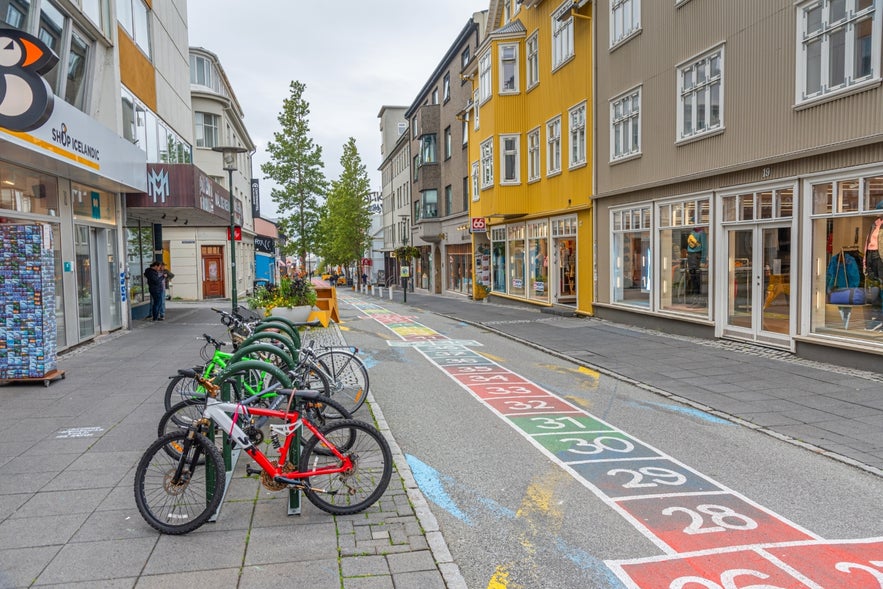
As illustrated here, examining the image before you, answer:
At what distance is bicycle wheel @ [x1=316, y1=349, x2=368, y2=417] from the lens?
818 centimetres

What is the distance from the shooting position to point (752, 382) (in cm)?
970

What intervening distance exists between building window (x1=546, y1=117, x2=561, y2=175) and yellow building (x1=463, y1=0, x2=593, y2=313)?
3cm

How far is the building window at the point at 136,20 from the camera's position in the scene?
1728 centimetres

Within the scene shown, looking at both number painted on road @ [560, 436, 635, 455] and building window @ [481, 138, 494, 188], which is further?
building window @ [481, 138, 494, 188]

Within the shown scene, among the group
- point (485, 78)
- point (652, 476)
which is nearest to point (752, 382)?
point (652, 476)

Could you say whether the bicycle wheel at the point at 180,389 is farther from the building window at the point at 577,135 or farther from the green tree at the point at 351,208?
the green tree at the point at 351,208

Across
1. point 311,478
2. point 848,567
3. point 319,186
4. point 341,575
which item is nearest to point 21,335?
point 311,478

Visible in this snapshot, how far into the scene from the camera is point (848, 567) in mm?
4082

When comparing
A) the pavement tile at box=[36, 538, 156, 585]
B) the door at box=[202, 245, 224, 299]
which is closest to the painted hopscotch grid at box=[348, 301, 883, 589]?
the pavement tile at box=[36, 538, 156, 585]

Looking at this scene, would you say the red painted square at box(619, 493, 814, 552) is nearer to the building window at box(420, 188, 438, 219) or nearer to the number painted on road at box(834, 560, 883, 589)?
the number painted on road at box(834, 560, 883, 589)

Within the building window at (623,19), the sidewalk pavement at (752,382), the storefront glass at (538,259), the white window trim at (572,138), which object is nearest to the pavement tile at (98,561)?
the sidewalk pavement at (752,382)

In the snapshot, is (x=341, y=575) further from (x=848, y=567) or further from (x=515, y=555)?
(x=848, y=567)

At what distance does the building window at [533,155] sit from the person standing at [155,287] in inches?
512

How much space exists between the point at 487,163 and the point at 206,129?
20720 millimetres
